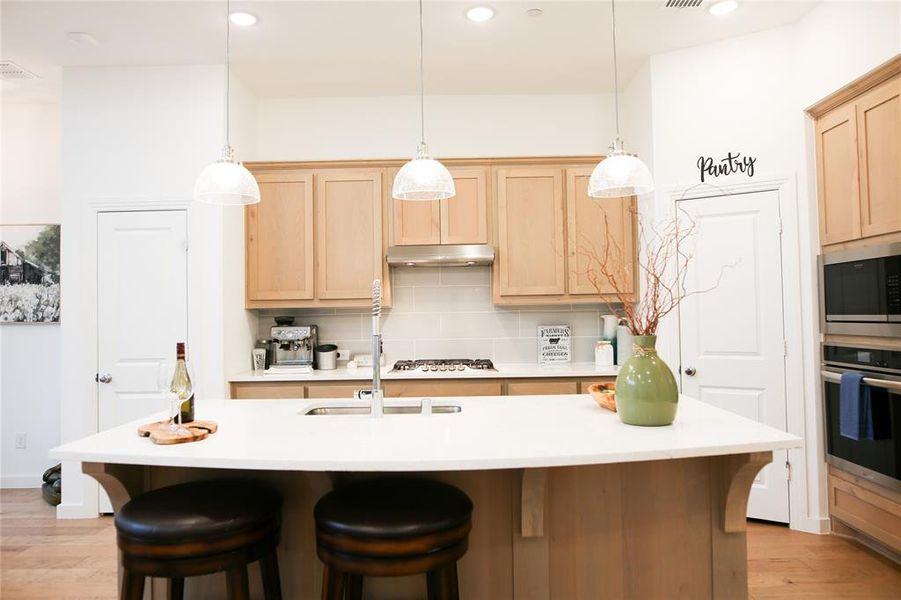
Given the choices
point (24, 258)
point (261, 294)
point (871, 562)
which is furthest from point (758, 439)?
Answer: point (24, 258)

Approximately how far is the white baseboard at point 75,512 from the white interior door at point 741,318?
3.98 metres

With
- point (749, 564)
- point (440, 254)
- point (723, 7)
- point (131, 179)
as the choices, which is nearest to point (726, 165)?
point (723, 7)

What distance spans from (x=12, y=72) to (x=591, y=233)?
419cm

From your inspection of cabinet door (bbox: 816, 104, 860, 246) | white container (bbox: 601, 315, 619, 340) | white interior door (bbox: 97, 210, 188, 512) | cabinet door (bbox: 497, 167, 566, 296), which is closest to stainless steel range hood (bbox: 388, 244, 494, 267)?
cabinet door (bbox: 497, 167, 566, 296)

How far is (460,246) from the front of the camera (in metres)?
3.67

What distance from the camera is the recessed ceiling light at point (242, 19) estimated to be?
2914 millimetres

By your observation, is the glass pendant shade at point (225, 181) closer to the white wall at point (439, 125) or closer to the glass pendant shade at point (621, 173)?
the glass pendant shade at point (621, 173)

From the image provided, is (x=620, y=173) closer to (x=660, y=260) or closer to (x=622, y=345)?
(x=660, y=260)

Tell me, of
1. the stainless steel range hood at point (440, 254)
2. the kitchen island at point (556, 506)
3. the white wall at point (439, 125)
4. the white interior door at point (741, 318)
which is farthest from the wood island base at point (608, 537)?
the white wall at point (439, 125)

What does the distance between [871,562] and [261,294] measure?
3.98 m

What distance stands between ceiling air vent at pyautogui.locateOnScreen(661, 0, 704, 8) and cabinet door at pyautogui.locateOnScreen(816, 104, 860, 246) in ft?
3.18

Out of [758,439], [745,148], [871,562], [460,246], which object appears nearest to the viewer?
[758,439]

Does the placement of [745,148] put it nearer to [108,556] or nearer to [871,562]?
[871,562]

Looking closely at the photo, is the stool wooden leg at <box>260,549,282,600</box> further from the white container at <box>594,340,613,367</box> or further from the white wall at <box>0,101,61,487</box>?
the white wall at <box>0,101,61,487</box>
